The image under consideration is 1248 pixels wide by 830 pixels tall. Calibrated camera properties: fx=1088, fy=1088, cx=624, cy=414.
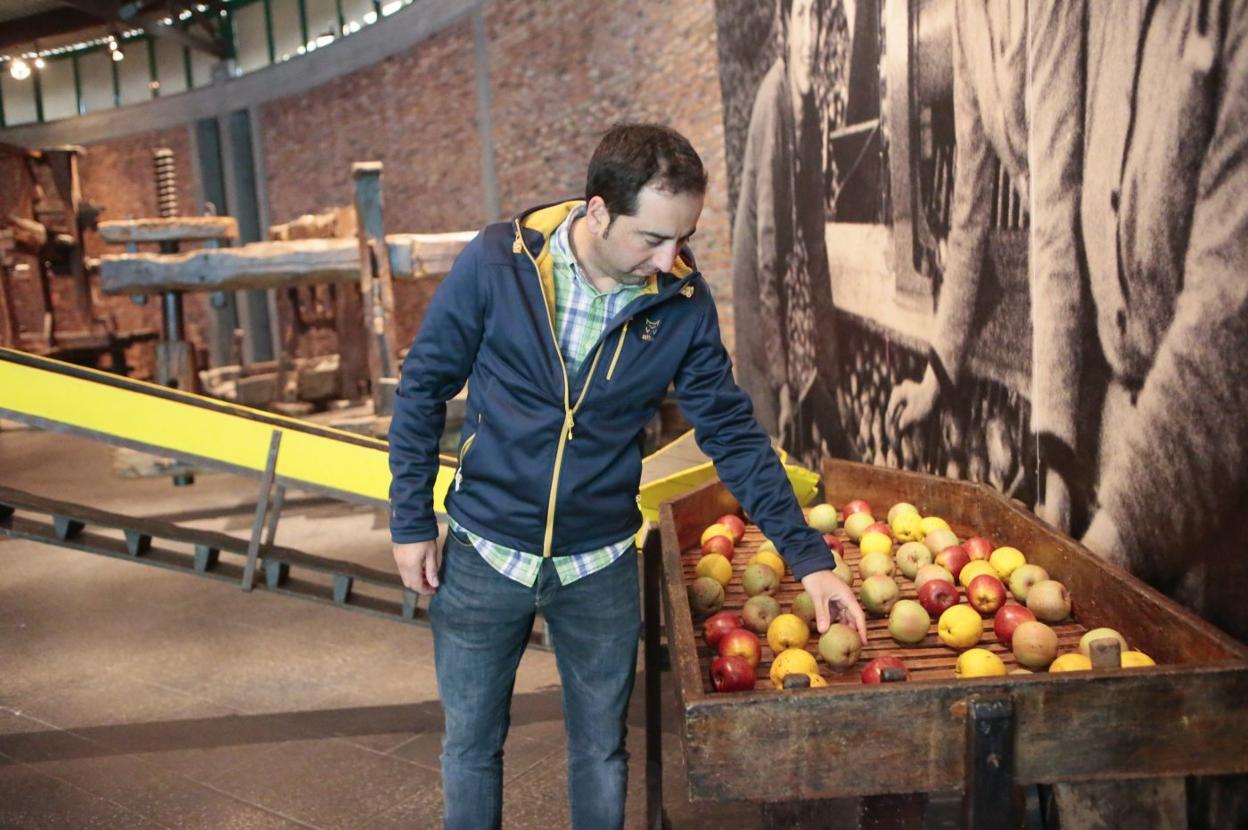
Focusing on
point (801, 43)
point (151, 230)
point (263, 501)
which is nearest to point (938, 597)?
point (263, 501)

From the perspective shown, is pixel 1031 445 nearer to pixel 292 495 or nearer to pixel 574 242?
pixel 574 242

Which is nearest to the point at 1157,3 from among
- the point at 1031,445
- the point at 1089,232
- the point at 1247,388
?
the point at 1089,232

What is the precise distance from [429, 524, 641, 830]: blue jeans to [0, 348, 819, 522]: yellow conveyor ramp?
3.88ft

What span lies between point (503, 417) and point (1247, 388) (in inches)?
60.1

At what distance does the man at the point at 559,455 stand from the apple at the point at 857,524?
0.92 m

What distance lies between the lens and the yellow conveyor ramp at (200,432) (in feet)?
12.4

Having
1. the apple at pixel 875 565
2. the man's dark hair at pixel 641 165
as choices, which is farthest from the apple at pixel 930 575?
the man's dark hair at pixel 641 165

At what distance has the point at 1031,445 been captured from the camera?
324 centimetres

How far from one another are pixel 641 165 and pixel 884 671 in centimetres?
102

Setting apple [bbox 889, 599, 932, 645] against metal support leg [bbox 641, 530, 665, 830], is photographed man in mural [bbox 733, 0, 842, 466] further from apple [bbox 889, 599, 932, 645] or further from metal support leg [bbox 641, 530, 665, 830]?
apple [bbox 889, 599, 932, 645]

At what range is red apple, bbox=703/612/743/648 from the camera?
2434 millimetres

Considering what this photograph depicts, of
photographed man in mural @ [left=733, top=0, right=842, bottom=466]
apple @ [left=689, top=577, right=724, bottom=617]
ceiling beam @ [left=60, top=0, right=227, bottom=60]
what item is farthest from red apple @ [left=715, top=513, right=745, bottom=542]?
ceiling beam @ [left=60, top=0, right=227, bottom=60]

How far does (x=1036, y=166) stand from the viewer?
3094mm

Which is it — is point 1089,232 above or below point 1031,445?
above
